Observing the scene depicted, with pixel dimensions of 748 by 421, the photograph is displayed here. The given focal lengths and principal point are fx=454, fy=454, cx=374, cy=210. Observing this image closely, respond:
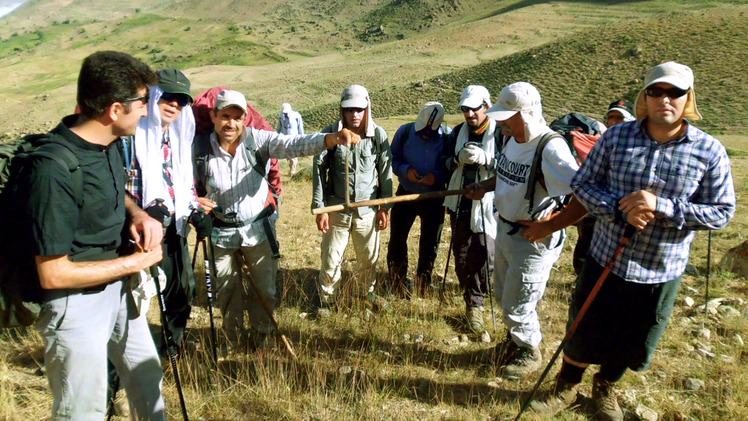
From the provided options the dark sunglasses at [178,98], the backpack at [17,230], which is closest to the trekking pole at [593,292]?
the backpack at [17,230]

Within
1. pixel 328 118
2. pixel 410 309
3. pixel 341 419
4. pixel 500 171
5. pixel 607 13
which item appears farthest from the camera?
pixel 607 13

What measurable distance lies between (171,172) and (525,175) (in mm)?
2431

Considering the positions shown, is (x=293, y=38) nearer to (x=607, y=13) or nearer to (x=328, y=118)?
(x=607, y=13)

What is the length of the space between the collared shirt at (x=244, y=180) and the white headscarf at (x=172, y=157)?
0.81 feet

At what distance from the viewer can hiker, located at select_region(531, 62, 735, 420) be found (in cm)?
231

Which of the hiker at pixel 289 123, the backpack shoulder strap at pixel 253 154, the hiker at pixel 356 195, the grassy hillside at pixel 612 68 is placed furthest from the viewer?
the grassy hillside at pixel 612 68

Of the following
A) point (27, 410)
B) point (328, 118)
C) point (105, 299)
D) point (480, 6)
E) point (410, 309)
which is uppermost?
point (480, 6)

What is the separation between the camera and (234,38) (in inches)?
3959

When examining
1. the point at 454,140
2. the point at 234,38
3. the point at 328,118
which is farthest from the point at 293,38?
the point at 454,140

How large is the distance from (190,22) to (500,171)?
478 ft

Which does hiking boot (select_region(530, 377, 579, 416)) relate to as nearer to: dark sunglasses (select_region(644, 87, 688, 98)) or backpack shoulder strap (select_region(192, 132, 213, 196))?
dark sunglasses (select_region(644, 87, 688, 98))

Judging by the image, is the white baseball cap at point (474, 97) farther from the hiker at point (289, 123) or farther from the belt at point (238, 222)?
the hiker at point (289, 123)

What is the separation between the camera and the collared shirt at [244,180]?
135 inches

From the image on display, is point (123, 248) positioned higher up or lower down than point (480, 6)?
lower down
